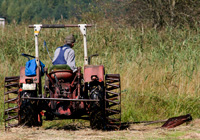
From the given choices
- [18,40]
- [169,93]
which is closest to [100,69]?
[169,93]

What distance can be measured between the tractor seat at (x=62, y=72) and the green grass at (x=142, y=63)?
2.05 meters

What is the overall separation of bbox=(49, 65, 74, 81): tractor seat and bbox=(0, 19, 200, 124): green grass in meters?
2.05

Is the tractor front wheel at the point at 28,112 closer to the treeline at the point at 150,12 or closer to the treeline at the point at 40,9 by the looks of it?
the treeline at the point at 150,12

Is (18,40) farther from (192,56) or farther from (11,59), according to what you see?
(192,56)

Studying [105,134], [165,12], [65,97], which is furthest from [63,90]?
[165,12]

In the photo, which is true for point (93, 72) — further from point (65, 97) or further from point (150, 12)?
point (150, 12)

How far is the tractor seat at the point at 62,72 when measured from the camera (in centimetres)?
709

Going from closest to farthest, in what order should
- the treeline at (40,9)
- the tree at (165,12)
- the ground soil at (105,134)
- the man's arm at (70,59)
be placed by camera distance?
the ground soil at (105,134) < the man's arm at (70,59) < the tree at (165,12) < the treeline at (40,9)

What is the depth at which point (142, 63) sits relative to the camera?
1109 centimetres

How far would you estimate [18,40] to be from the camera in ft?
47.4

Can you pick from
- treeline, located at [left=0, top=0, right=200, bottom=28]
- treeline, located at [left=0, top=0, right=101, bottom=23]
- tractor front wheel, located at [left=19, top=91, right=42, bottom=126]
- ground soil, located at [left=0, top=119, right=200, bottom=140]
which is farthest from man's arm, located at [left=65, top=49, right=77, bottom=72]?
treeline, located at [left=0, top=0, right=101, bottom=23]

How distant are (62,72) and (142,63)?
14.2 ft

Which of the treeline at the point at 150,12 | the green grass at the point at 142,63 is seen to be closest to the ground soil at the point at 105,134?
the green grass at the point at 142,63

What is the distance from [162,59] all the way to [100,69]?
4240 mm
